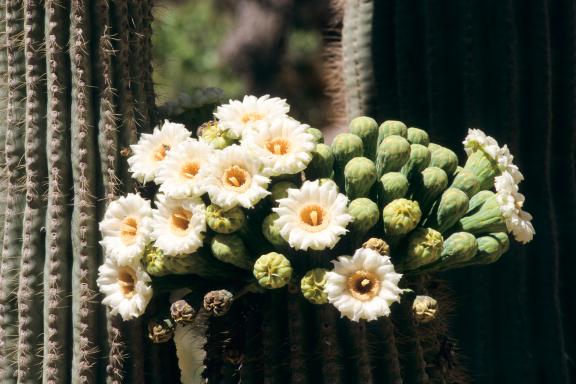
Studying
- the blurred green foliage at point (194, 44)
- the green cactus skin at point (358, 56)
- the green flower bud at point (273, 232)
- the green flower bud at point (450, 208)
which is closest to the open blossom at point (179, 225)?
the green flower bud at point (273, 232)

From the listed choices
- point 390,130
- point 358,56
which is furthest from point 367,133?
point 358,56

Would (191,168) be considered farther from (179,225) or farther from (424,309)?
(424,309)

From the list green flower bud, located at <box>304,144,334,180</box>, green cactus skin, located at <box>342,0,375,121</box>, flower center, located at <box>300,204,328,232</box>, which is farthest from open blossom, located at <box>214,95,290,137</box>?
green cactus skin, located at <box>342,0,375,121</box>

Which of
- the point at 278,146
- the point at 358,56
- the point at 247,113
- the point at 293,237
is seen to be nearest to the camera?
the point at 293,237

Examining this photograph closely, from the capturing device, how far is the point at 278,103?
5.18 feet

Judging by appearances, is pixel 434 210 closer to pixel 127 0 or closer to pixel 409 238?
pixel 409 238

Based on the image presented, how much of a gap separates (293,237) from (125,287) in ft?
1.11

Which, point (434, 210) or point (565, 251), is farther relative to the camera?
point (565, 251)

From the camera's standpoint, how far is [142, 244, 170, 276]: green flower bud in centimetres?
145

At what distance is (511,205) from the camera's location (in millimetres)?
1517

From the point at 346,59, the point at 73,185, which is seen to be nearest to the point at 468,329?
the point at 346,59

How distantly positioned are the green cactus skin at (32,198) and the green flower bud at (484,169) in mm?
834

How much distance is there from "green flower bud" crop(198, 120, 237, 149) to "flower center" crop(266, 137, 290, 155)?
0.31 feet

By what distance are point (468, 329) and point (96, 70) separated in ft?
4.29
